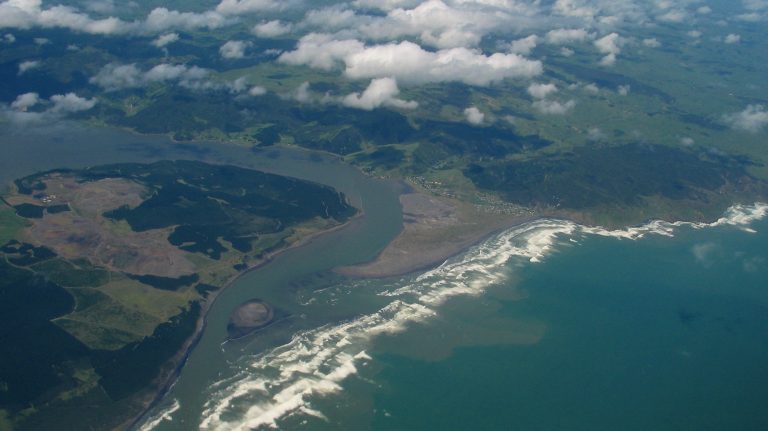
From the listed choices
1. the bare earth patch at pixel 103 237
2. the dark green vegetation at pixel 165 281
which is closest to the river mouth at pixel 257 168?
the dark green vegetation at pixel 165 281

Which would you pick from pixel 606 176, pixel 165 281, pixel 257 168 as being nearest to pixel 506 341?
pixel 165 281

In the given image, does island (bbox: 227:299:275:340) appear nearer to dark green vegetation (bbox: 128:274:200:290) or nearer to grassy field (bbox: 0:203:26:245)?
dark green vegetation (bbox: 128:274:200:290)

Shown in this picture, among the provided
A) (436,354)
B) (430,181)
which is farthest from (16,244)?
(430,181)

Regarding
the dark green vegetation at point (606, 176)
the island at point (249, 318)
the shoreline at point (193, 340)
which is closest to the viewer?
the shoreline at point (193, 340)

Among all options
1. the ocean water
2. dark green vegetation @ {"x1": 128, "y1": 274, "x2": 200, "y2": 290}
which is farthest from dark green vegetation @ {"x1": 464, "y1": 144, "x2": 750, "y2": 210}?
dark green vegetation @ {"x1": 128, "y1": 274, "x2": 200, "y2": 290}

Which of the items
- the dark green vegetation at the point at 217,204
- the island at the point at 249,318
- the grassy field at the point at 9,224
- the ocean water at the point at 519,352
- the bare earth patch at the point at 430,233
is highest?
the grassy field at the point at 9,224

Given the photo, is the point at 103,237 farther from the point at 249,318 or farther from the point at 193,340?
the point at 249,318

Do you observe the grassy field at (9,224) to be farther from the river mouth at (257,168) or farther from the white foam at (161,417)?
the white foam at (161,417)
